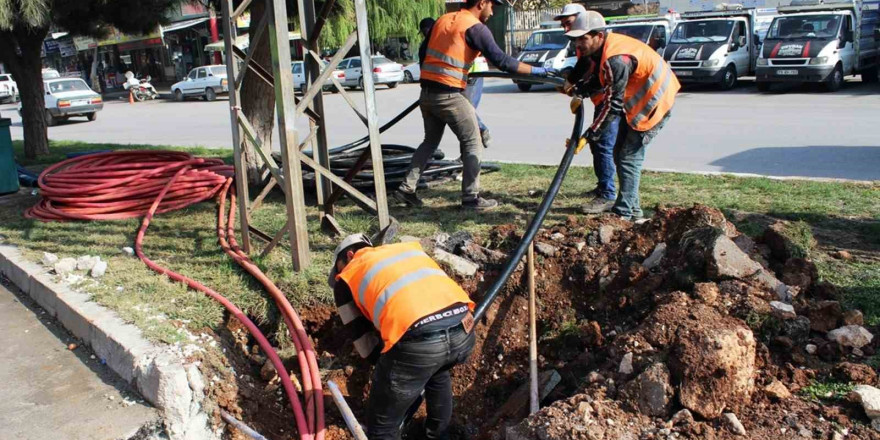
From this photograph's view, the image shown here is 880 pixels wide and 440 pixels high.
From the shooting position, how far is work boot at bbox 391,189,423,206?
22.1 feet

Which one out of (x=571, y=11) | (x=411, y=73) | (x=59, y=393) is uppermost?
(x=411, y=73)

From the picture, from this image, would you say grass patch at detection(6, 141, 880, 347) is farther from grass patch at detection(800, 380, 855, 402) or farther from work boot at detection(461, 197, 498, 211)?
grass patch at detection(800, 380, 855, 402)

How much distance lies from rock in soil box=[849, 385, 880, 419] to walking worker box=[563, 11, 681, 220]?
2.73m

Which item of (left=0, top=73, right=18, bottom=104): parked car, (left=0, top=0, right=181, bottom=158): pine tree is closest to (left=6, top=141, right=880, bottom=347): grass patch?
(left=0, top=0, right=181, bottom=158): pine tree

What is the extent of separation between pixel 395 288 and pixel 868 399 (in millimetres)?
2006

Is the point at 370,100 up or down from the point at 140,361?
up

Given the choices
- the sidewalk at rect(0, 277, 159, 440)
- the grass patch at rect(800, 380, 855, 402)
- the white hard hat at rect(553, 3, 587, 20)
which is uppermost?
the white hard hat at rect(553, 3, 587, 20)

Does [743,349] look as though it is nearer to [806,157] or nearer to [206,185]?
[206,185]

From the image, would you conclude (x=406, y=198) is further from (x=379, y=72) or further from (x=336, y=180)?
(x=379, y=72)

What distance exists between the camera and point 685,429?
307cm

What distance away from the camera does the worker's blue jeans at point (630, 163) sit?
18.6 feet

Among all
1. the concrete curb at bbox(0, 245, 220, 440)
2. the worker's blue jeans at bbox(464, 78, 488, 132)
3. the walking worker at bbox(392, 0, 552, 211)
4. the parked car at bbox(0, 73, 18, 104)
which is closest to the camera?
the concrete curb at bbox(0, 245, 220, 440)

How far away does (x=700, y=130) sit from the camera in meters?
11.8

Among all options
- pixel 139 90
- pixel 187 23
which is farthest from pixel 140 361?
pixel 187 23
